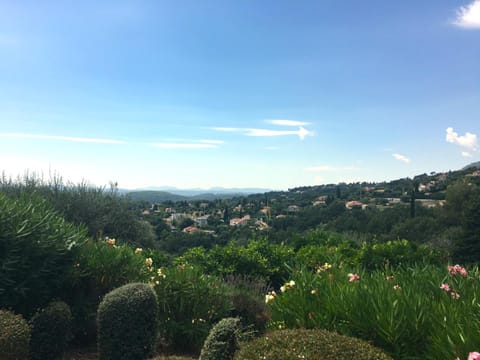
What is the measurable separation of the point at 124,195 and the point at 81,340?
10.3 meters

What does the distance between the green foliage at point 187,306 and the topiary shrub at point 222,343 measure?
5.75 ft

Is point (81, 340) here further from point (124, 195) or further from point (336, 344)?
point (124, 195)

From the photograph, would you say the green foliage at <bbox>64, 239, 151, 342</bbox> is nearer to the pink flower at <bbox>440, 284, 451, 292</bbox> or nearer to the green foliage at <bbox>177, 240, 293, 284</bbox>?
the green foliage at <bbox>177, 240, 293, 284</bbox>

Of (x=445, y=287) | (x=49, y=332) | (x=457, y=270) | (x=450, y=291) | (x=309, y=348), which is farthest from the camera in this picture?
(x=49, y=332)

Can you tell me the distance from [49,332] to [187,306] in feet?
6.14

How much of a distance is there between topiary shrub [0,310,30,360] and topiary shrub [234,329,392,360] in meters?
2.58

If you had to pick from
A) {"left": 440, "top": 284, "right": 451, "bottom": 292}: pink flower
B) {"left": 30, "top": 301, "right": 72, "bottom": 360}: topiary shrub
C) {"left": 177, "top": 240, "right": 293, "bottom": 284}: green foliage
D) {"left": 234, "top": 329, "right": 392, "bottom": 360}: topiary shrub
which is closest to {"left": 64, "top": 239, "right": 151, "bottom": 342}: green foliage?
{"left": 30, "top": 301, "right": 72, "bottom": 360}: topiary shrub

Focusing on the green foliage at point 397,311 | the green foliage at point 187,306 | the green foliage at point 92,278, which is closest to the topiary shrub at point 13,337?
the green foliage at point 92,278

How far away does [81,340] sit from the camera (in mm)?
6285

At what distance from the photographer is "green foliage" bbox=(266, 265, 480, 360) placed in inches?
118

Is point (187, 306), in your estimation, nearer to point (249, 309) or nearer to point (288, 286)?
point (249, 309)

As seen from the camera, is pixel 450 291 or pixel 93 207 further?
pixel 93 207

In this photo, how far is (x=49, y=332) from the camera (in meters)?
5.03

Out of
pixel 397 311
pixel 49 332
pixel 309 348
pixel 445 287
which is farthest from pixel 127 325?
pixel 445 287
